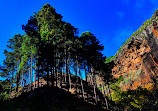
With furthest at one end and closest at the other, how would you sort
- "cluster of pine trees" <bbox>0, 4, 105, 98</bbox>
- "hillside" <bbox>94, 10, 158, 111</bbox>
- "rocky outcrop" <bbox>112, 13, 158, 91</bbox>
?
"rocky outcrop" <bbox>112, 13, 158, 91</bbox>, "cluster of pine trees" <bbox>0, 4, 105, 98</bbox>, "hillside" <bbox>94, 10, 158, 111</bbox>

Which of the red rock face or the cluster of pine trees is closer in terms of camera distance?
the cluster of pine trees

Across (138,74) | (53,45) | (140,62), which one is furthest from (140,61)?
(53,45)

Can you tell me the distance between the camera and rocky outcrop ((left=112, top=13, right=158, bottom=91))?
2256 cm

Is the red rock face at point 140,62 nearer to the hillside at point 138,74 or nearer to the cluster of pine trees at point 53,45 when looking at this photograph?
the hillside at point 138,74

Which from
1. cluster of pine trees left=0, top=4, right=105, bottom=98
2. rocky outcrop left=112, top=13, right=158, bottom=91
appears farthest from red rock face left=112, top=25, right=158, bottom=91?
cluster of pine trees left=0, top=4, right=105, bottom=98

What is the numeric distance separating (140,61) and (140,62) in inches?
15.6

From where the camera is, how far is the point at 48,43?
15844mm

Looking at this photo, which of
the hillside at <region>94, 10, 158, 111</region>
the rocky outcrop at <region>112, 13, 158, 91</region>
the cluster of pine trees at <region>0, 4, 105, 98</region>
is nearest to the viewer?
the hillside at <region>94, 10, 158, 111</region>

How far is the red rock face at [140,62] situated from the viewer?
892 inches

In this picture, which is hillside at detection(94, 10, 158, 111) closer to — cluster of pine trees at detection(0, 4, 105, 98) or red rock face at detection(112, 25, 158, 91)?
red rock face at detection(112, 25, 158, 91)

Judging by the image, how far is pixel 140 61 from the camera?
32094 millimetres

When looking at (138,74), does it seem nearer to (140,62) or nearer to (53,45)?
(140,62)

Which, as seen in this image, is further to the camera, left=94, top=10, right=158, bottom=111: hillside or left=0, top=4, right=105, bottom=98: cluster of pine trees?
left=0, top=4, right=105, bottom=98: cluster of pine trees

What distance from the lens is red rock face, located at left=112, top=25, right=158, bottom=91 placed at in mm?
22656
